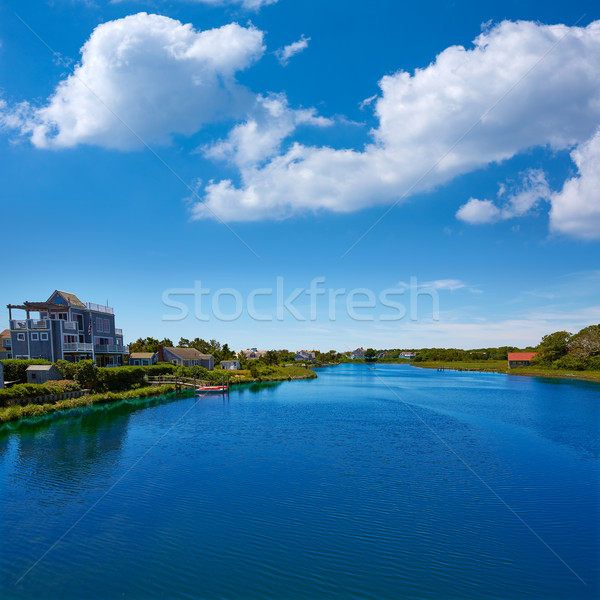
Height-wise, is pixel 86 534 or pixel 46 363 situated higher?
pixel 46 363

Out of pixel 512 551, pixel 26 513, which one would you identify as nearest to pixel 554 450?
pixel 512 551

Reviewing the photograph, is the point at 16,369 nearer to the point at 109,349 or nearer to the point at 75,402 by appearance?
the point at 75,402

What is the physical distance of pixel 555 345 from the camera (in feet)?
426

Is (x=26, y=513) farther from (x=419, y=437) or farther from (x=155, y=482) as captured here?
(x=419, y=437)

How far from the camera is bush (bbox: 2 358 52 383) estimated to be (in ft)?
170

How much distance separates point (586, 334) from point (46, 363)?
142 m

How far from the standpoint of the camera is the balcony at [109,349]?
6788 cm

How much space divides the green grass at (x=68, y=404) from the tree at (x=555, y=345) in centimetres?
12278

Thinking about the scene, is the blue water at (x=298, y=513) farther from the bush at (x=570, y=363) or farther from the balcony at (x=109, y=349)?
the bush at (x=570, y=363)

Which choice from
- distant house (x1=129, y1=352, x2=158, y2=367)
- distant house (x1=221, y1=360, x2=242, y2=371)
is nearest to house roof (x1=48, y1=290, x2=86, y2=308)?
distant house (x1=129, y1=352, x2=158, y2=367)

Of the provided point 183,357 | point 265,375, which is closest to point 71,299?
point 183,357

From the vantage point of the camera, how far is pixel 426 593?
13.8 metres

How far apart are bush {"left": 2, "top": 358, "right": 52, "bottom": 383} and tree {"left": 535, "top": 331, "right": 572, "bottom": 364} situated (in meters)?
142

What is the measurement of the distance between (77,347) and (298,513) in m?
54.6
